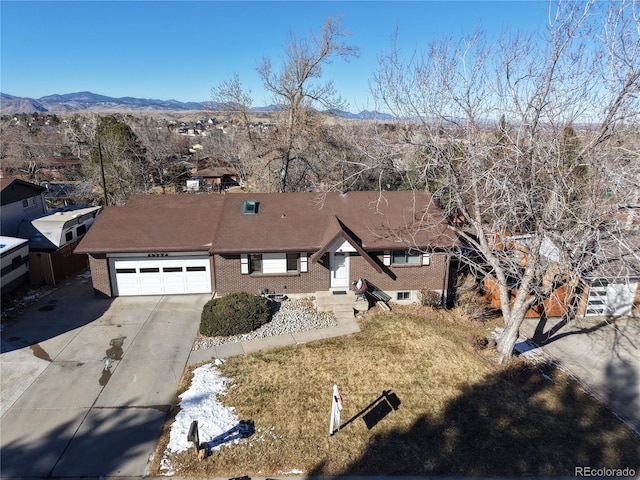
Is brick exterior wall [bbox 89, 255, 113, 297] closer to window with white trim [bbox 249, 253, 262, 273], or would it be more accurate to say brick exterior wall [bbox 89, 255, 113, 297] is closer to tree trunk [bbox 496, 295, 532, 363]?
window with white trim [bbox 249, 253, 262, 273]

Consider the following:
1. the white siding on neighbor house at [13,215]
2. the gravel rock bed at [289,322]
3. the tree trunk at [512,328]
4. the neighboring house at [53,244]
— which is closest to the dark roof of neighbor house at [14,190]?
the white siding on neighbor house at [13,215]

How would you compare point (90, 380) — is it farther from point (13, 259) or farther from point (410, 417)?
point (13, 259)

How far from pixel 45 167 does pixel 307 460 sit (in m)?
45.8

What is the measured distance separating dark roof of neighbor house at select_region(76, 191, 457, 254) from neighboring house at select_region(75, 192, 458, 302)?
0.04m

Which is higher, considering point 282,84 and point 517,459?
point 282,84

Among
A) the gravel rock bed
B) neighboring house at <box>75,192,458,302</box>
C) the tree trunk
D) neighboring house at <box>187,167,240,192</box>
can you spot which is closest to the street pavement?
the tree trunk

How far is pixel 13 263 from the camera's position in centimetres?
1750

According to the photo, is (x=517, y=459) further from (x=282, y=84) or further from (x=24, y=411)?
(x=282, y=84)

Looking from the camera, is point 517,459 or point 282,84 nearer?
point 517,459

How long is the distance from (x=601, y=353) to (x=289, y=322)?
11.1 metres

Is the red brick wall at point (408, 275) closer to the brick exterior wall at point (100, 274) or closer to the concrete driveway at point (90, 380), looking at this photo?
the concrete driveway at point (90, 380)

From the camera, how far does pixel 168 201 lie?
20.2 m

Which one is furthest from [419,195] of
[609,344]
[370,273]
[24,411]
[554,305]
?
[24,411]

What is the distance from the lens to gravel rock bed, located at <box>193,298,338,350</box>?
14227 mm
